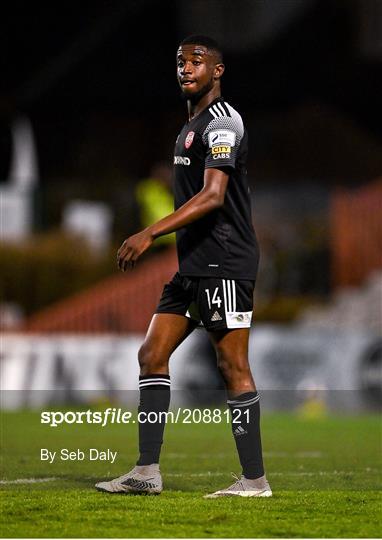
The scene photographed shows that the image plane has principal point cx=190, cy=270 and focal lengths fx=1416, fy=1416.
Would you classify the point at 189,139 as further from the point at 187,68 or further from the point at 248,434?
the point at 248,434

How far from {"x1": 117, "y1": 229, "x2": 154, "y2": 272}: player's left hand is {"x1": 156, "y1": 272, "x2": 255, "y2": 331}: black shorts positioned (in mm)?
501

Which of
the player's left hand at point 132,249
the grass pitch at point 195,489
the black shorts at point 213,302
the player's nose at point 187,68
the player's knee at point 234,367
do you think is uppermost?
the player's nose at point 187,68

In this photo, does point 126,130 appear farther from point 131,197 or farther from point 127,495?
point 127,495

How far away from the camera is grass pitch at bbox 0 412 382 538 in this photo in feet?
20.1

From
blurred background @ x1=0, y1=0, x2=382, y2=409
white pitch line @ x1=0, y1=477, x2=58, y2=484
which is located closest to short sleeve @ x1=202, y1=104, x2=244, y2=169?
white pitch line @ x1=0, y1=477, x2=58, y2=484

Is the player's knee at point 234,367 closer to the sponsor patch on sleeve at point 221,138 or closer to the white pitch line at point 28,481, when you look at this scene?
the sponsor patch on sleeve at point 221,138

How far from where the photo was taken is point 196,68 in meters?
7.32

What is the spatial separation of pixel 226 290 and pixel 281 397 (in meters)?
9.60

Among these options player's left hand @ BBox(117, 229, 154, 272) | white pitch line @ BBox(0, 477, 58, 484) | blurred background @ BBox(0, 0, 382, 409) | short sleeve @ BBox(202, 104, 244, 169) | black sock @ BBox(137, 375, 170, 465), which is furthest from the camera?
blurred background @ BBox(0, 0, 382, 409)

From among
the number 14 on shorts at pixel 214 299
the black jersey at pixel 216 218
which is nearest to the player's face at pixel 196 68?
the black jersey at pixel 216 218

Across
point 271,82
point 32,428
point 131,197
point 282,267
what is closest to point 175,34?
point 271,82

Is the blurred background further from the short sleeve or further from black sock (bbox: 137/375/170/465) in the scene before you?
the short sleeve

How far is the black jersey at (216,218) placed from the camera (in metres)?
7.29

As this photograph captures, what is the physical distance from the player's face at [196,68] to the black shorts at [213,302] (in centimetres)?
99
